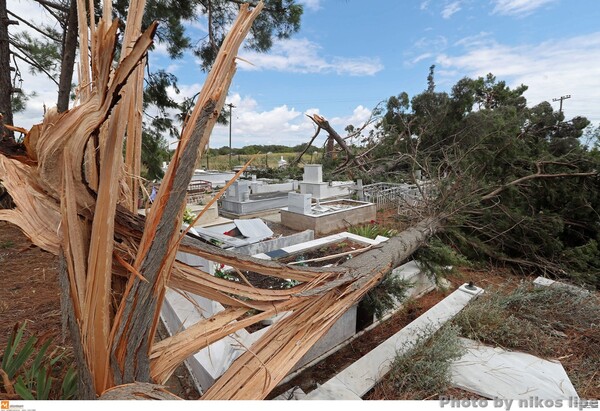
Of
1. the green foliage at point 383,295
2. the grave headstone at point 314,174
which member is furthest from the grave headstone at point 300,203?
the green foliage at point 383,295

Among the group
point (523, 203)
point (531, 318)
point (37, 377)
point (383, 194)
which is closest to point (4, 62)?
point (37, 377)

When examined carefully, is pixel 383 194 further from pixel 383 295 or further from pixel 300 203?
pixel 383 295

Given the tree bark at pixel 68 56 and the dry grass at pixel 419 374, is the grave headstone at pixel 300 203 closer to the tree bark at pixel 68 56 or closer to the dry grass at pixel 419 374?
the tree bark at pixel 68 56

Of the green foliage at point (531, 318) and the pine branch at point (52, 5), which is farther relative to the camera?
the pine branch at point (52, 5)

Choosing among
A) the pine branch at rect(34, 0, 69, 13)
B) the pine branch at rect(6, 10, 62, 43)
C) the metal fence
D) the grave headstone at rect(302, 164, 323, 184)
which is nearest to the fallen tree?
the pine branch at rect(34, 0, 69, 13)

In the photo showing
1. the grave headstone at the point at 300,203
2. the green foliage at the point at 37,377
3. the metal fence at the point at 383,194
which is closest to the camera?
the green foliage at the point at 37,377

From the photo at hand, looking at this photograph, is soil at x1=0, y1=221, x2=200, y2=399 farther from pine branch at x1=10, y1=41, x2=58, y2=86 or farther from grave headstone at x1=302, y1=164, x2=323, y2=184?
grave headstone at x1=302, y1=164, x2=323, y2=184

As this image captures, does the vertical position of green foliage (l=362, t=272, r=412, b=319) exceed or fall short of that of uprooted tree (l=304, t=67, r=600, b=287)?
it falls short

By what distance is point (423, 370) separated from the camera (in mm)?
2174

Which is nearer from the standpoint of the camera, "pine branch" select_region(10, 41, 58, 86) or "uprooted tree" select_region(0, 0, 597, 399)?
"uprooted tree" select_region(0, 0, 597, 399)

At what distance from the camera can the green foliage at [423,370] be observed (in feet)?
6.89

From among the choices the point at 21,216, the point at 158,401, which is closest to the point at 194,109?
the point at 21,216

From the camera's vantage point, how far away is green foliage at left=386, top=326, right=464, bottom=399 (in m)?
2.10

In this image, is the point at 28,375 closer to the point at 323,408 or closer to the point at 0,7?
the point at 323,408
